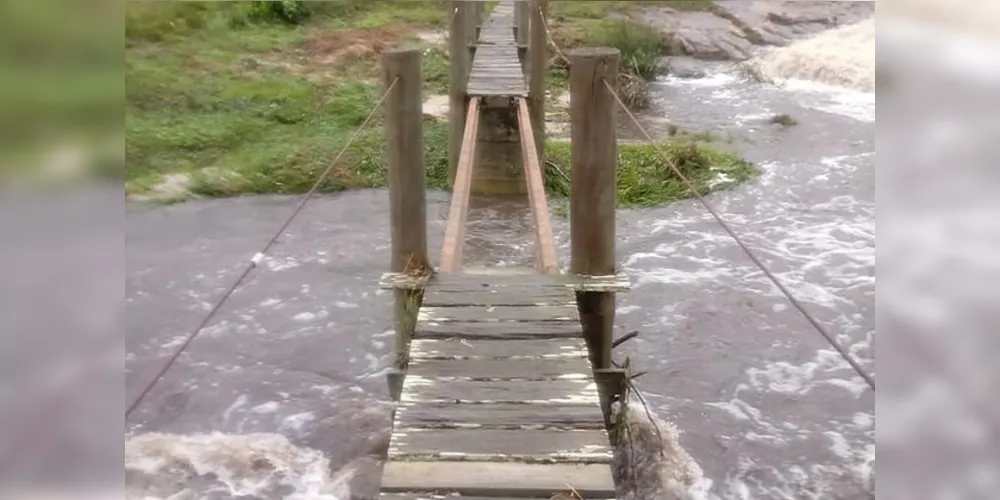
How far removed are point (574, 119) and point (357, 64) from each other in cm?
1106

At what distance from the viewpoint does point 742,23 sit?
18000 millimetres

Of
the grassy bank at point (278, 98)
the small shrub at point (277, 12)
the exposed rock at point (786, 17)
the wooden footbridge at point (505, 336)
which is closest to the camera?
the wooden footbridge at point (505, 336)

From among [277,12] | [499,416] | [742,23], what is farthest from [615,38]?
[499,416]

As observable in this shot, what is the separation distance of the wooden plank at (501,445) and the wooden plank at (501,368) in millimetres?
325

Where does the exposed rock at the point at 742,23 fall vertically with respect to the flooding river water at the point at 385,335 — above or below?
above

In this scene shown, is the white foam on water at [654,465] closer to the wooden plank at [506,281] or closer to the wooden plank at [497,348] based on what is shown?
the wooden plank at [506,281]

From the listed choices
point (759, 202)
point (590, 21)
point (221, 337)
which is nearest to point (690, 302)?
point (759, 202)

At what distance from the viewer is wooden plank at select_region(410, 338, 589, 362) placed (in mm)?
3125

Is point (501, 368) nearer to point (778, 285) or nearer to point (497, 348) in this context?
point (497, 348)

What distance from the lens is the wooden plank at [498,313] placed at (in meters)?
3.38

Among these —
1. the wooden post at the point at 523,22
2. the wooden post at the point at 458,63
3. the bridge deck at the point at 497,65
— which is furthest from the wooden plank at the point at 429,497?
the wooden post at the point at 523,22

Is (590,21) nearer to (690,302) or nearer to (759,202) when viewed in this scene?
(759,202)

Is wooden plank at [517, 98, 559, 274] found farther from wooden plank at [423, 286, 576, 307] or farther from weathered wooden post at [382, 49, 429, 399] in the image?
weathered wooden post at [382, 49, 429, 399]

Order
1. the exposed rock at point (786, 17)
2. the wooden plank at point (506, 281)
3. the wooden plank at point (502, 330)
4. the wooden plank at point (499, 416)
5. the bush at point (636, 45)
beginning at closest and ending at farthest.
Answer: the wooden plank at point (499, 416), the wooden plank at point (502, 330), the wooden plank at point (506, 281), the bush at point (636, 45), the exposed rock at point (786, 17)
